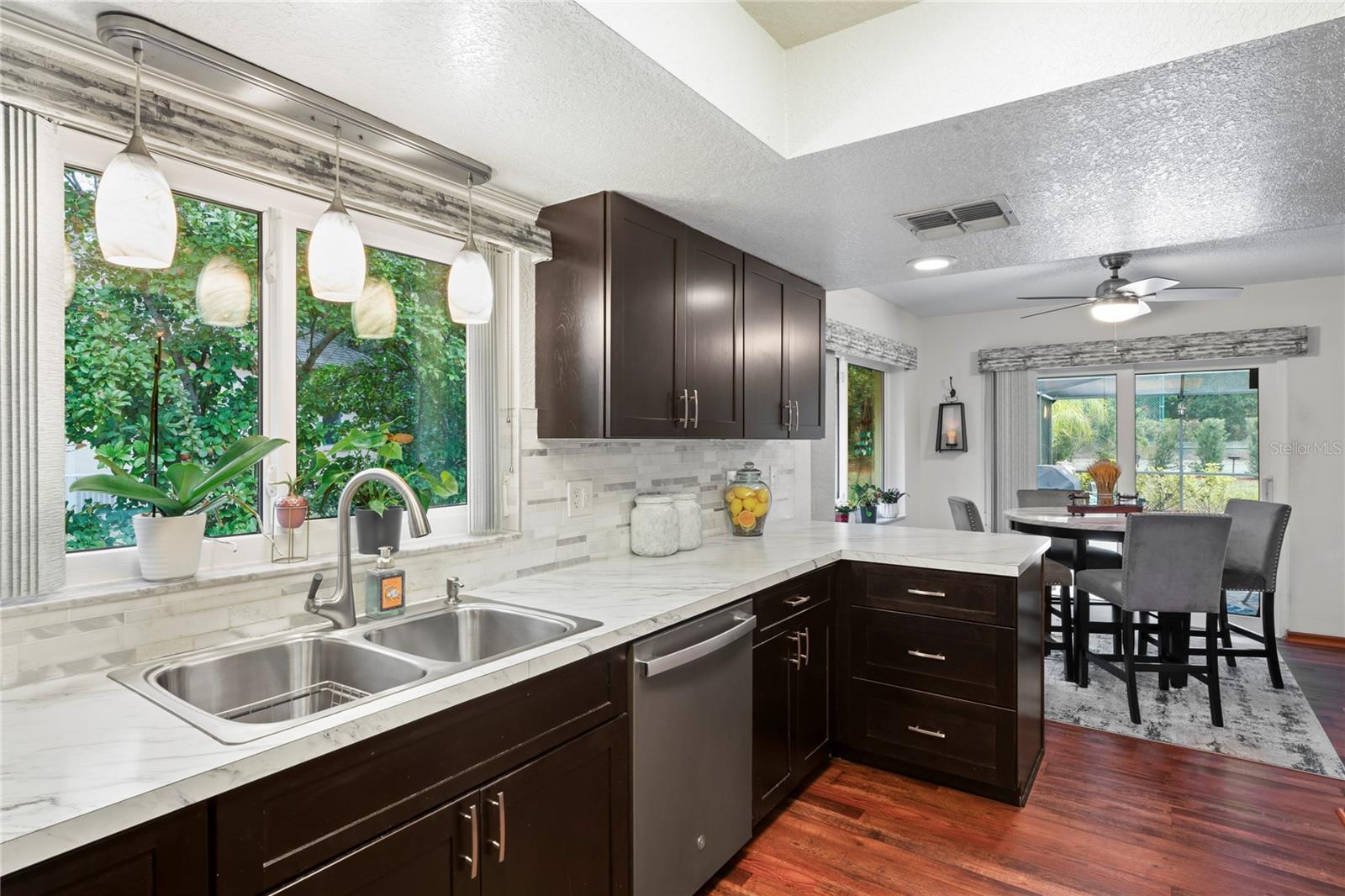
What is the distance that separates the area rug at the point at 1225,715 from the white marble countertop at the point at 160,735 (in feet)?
7.79

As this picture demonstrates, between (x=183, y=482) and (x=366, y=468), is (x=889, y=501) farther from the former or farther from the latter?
(x=183, y=482)

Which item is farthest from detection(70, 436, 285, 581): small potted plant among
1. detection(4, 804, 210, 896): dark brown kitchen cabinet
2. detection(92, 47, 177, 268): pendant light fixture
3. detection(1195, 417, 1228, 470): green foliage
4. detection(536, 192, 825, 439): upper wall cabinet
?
detection(1195, 417, 1228, 470): green foliage

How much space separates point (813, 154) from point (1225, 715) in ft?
11.2

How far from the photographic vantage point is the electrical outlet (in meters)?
2.54

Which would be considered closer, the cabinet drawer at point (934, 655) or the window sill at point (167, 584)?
the window sill at point (167, 584)

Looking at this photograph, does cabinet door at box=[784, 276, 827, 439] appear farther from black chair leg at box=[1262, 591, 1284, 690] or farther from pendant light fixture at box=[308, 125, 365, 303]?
black chair leg at box=[1262, 591, 1284, 690]

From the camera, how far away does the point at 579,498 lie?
2584mm

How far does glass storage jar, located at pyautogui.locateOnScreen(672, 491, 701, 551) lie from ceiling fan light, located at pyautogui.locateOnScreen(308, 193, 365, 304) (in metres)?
1.59

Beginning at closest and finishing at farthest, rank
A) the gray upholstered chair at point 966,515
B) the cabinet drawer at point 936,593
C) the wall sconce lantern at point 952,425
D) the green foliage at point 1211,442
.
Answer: the cabinet drawer at point 936,593 < the gray upholstered chair at point 966,515 < the green foliage at point 1211,442 < the wall sconce lantern at point 952,425

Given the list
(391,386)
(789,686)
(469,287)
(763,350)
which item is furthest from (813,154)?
(789,686)

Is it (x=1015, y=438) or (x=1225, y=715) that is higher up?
(x=1015, y=438)

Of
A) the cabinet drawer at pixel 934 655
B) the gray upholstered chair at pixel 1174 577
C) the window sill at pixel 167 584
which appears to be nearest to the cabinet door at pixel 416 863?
the window sill at pixel 167 584

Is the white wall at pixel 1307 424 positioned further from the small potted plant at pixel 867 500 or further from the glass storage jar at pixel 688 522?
the glass storage jar at pixel 688 522

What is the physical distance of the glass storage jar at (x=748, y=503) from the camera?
3.23 meters
